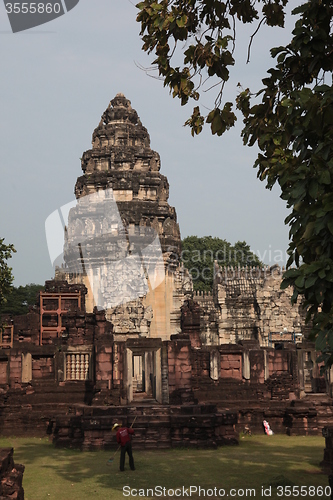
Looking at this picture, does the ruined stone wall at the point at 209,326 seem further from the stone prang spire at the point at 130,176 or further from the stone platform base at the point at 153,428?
the stone platform base at the point at 153,428

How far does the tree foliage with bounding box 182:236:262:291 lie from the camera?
76.8 m

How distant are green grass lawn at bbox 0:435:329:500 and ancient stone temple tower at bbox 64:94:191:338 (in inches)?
893

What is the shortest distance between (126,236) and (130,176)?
4722 mm

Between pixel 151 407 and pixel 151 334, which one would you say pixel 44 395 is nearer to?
pixel 151 407

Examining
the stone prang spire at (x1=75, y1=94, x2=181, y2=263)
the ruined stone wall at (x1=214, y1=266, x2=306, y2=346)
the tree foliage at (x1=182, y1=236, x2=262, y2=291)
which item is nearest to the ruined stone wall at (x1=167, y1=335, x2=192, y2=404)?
the ruined stone wall at (x1=214, y1=266, x2=306, y2=346)

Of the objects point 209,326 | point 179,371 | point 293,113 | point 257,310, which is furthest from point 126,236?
point 293,113

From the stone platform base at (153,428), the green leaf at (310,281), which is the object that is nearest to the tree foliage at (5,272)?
the stone platform base at (153,428)

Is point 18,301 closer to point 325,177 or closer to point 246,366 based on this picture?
point 246,366

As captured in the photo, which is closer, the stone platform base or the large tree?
the large tree

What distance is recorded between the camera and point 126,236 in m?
42.8

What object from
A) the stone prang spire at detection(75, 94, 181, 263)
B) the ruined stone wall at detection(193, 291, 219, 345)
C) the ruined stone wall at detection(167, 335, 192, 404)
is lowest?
the ruined stone wall at detection(167, 335, 192, 404)

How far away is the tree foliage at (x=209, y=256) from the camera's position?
252 ft

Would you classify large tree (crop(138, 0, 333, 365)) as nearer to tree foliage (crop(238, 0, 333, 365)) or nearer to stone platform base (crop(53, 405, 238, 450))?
tree foliage (crop(238, 0, 333, 365))

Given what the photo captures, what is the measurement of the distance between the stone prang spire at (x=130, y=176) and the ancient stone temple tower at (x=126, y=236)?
2.6 inches
